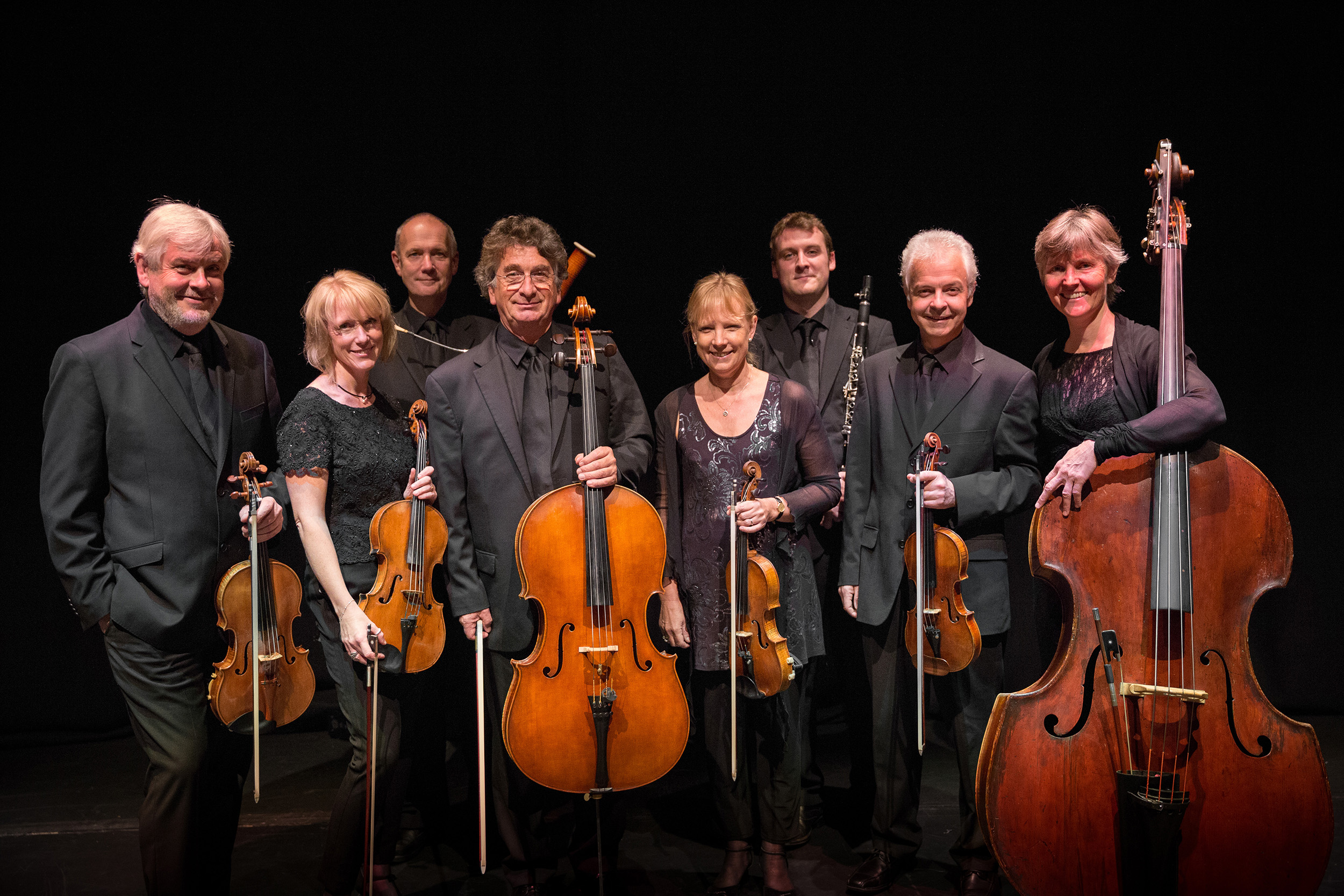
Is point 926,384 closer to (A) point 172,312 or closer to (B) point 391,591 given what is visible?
(B) point 391,591

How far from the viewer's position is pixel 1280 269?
396cm

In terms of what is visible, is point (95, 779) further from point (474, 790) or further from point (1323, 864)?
point (1323, 864)

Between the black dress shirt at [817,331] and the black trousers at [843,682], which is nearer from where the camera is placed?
the black trousers at [843,682]

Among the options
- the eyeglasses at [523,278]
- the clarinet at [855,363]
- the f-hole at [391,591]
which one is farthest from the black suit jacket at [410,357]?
the clarinet at [855,363]

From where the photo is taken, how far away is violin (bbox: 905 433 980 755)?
96.2 inches

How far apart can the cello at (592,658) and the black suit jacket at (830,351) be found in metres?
1.02

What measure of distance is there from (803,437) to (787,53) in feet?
7.02

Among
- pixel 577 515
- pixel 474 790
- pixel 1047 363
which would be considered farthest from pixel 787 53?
pixel 474 790

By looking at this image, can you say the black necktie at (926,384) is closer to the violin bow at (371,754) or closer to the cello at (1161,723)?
the cello at (1161,723)

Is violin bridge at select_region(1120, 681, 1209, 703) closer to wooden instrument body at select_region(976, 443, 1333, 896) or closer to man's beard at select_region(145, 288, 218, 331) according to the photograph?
wooden instrument body at select_region(976, 443, 1333, 896)

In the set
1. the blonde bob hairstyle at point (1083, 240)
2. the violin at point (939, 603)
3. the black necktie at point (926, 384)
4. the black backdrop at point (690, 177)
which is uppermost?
the black backdrop at point (690, 177)

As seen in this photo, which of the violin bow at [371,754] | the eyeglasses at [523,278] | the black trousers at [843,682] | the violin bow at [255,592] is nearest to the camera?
the violin bow at [255,592]

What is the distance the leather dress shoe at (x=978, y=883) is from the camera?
8.42ft

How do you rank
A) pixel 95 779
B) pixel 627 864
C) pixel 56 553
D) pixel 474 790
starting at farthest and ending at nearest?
pixel 95 779 → pixel 474 790 → pixel 627 864 → pixel 56 553
